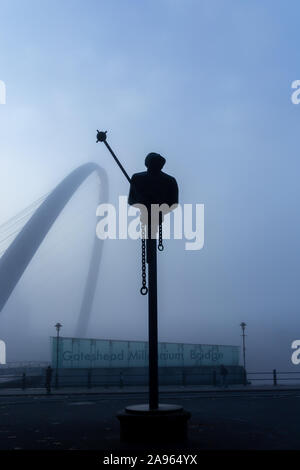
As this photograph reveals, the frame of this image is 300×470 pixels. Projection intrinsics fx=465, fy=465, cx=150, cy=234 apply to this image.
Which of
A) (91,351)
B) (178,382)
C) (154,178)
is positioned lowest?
(178,382)

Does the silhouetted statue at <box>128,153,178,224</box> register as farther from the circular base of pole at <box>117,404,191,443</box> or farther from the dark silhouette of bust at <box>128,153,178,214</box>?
the circular base of pole at <box>117,404,191,443</box>

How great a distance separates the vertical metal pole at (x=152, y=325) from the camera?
7670 mm

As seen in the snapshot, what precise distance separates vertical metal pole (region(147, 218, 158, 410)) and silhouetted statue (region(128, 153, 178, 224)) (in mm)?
399

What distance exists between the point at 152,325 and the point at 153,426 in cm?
171

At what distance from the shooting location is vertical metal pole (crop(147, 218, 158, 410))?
7.67m

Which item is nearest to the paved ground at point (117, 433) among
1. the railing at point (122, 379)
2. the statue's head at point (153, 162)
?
the statue's head at point (153, 162)

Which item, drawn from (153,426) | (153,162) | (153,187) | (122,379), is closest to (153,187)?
(153,187)

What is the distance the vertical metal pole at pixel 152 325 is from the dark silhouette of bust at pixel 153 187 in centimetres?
40
